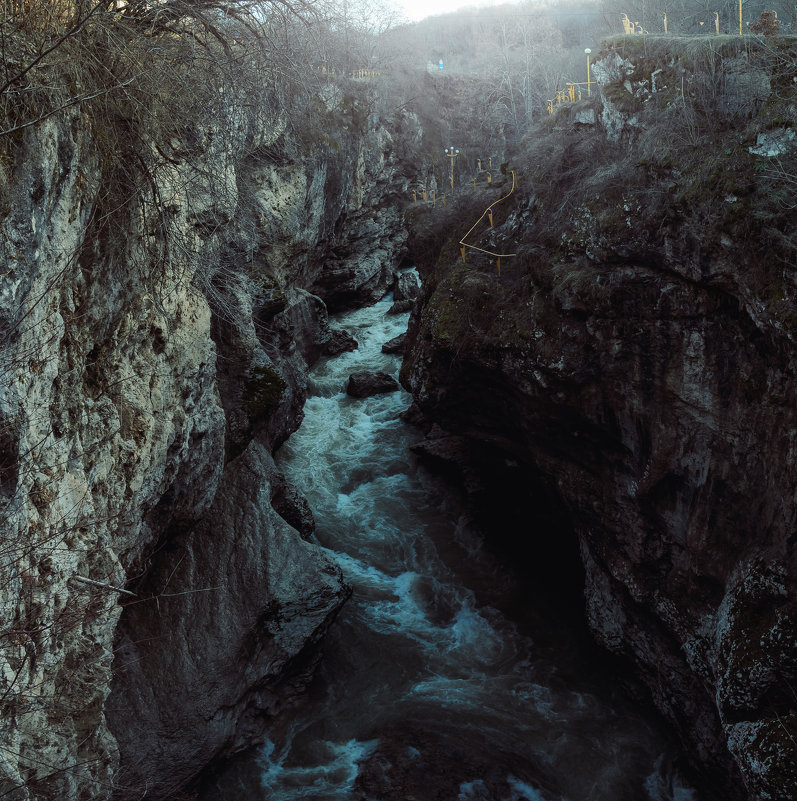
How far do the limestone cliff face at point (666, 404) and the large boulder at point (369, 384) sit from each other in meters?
6.59

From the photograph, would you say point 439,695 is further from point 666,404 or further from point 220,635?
point 666,404

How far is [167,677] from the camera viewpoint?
7.94 metres

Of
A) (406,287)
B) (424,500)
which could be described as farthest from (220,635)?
(406,287)

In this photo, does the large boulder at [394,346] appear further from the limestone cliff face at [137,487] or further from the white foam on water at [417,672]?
the limestone cliff face at [137,487]

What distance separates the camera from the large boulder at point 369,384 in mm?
17766

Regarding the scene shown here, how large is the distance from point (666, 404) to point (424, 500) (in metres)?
6.10

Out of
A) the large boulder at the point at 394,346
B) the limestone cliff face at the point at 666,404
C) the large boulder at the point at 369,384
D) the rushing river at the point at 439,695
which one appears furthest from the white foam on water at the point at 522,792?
the large boulder at the point at 394,346

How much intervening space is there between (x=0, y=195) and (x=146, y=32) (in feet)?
8.37

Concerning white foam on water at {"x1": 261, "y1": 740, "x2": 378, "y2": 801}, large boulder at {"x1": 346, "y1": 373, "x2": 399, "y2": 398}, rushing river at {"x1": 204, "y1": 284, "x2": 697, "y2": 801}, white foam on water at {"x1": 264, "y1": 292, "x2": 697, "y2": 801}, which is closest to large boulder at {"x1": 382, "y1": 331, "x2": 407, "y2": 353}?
large boulder at {"x1": 346, "y1": 373, "x2": 399, "y2": 398}

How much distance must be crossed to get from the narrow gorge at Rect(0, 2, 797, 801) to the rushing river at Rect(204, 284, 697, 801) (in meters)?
0.04

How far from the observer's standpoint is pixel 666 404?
8.63 meters

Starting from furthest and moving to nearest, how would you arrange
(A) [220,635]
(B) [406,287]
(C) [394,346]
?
(B) [406,287] → (C) [394,346] → (A) [220,635]

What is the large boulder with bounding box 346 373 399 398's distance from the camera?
1777cm

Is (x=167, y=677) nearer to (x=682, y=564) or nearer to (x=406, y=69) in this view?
(x=682, y=564)
